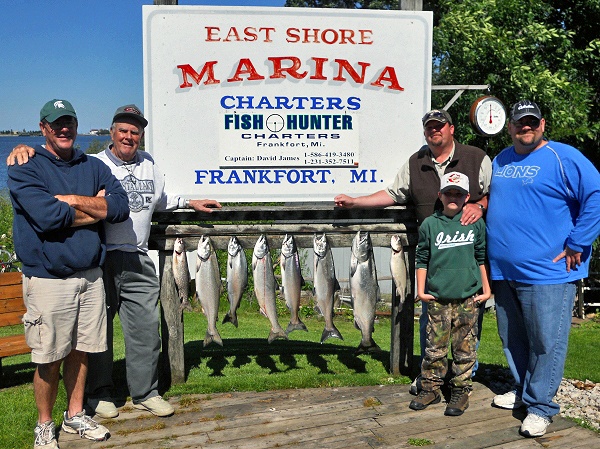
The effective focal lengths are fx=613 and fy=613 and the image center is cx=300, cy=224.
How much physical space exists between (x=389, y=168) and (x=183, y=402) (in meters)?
2.63

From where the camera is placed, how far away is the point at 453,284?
174 inches

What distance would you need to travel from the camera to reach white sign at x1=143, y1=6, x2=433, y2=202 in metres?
5.12

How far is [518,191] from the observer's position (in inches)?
172

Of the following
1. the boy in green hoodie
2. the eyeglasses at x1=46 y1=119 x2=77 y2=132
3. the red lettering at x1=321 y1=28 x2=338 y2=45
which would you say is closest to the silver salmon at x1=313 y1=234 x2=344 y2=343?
the boy in green hoodie

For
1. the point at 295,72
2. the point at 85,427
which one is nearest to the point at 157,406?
the point at 85,427

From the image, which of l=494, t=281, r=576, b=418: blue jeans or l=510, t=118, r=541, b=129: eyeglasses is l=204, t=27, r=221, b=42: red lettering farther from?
l=494, t=281, r=576, b=418: blue jeans

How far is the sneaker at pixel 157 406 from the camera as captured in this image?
4590 millimetres

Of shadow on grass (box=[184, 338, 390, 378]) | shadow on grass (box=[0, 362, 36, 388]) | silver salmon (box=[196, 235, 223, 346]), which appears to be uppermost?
silver salmon (box=[196, 235, 223, 346])

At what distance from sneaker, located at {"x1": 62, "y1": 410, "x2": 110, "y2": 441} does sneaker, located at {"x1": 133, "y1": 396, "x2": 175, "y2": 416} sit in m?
0.46

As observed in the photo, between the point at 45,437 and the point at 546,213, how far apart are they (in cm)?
367

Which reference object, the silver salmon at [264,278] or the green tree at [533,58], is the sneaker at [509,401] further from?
the green tree at [533,58]

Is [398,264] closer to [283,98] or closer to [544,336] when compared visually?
[544,336]

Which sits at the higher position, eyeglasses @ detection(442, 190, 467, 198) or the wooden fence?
eyeglasses @ detection(442, 190, 467, 198)

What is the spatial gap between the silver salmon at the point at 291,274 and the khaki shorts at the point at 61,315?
1.37 meters
